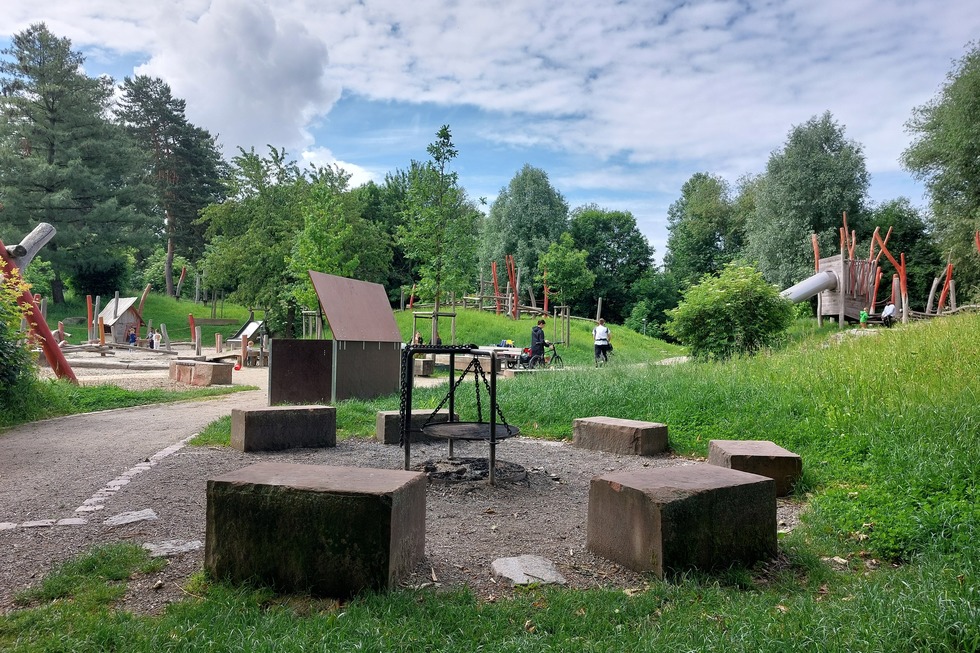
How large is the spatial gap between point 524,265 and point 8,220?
31.0 meters

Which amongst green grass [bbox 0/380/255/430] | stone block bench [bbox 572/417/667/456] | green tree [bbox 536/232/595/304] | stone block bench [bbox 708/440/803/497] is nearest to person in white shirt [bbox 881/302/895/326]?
green tree [bbox 536/232/595/304]

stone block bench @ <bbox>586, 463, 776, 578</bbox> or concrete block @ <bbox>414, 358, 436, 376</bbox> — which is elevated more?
concrete block @ <bbox>414, 358, 436, 376</bbox>

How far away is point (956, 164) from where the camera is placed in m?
26.0

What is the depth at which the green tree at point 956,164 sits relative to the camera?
24891 mm

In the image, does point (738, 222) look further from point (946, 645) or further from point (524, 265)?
point (946, 645)

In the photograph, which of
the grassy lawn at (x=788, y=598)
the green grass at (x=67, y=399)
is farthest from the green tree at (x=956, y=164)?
the green grass at (x=67, y=399)

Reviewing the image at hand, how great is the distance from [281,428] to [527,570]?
4415mm

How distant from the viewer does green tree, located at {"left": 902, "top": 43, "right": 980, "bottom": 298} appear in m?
24.9

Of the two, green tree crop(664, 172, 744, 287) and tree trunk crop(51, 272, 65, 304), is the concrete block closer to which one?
tree trunk crop(51, 272, 65, 304)

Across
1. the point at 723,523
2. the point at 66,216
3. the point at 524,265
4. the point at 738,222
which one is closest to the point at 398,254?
the point at 524,265

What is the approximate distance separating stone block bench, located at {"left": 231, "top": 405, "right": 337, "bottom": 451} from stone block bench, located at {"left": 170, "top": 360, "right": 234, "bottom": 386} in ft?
27.9

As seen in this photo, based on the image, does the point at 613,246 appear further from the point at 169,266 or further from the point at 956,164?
the point at 169,266

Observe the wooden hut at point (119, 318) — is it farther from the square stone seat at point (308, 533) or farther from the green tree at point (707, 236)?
the green tree at point (707, 236)

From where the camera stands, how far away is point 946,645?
2387 millimetres
